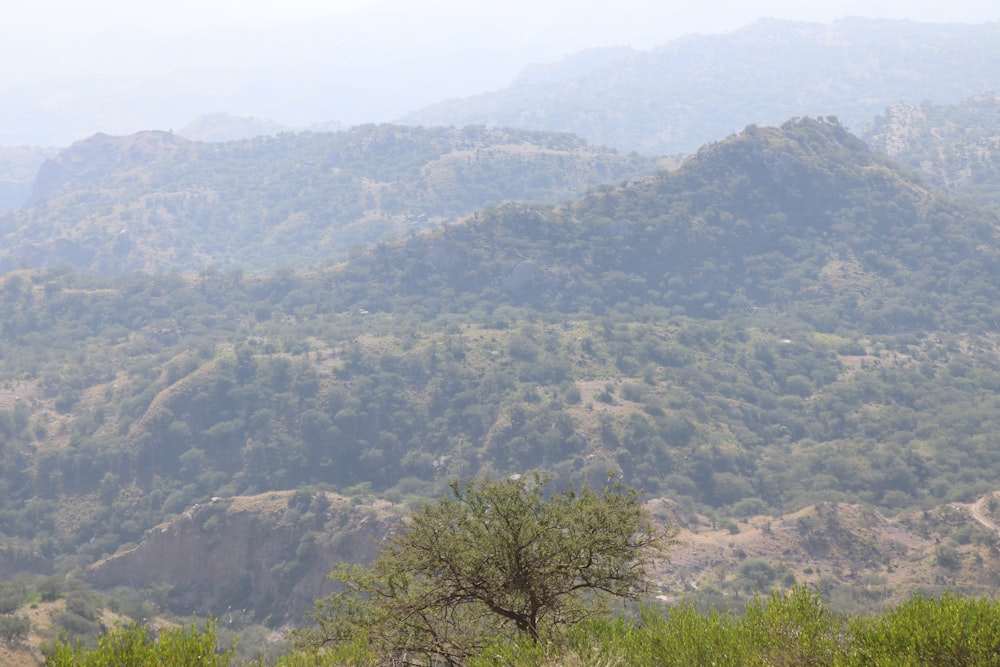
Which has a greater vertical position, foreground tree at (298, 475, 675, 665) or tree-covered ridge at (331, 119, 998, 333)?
foreground tree at (298, 475, 675, 665)

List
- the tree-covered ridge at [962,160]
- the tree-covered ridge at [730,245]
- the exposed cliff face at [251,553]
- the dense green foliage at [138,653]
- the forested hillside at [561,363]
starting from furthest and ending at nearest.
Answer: the tree-covered ridge at [962,160] < the tree-covered ridge at [730,245] < the forested hillside at [561,363] < the exposed cliff face at [251,553] < the dense green foliage at [138,653]

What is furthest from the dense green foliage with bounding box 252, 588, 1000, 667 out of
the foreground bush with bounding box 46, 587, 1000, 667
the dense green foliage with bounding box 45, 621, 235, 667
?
the dense green foliage with bounding box 45, 621, 235, 667

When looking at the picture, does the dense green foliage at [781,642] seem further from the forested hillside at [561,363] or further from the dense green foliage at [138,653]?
the forested hillside at [561,363]

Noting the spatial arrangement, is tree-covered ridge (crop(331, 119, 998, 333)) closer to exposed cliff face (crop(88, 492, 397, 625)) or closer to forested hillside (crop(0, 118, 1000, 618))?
forested hillside (crop(0, 118, 1000, 618))

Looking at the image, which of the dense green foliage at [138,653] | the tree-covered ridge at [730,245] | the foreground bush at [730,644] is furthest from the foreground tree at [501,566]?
the tree-covered ridge at [730,245]

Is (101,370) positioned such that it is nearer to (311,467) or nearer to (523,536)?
(311,467)

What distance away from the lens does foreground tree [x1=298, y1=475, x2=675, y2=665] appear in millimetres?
21625

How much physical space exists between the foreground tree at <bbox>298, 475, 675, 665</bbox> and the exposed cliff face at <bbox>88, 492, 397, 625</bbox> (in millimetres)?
44078

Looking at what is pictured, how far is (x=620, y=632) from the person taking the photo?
68.5 feet

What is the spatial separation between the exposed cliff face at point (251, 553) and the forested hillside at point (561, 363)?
24.2 inches

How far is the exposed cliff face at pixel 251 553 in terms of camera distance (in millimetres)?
66062

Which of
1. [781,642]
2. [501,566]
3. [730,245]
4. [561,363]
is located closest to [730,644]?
[781,642]

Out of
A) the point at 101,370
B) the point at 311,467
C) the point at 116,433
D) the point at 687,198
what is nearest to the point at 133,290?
the point at 101,370

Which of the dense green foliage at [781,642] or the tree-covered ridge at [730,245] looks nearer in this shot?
the dense green foliage at [781,642]
